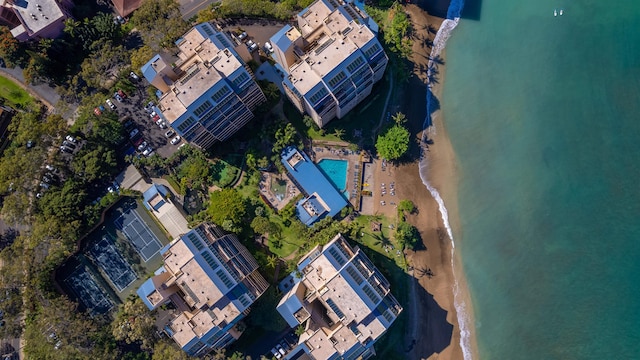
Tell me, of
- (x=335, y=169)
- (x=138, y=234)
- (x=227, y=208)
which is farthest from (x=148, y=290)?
(x=335, y=169)

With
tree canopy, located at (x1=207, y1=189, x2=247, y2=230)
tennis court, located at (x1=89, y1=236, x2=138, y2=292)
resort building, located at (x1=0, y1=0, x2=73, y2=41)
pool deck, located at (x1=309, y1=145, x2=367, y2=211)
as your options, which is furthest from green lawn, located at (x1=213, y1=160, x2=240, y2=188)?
resort building, located at (x1=0, y1=0, x2=73, y2=41)

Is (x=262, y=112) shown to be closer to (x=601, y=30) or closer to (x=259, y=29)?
(x=259, y=29)

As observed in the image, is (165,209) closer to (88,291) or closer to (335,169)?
(88,291)

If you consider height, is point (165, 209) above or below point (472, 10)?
above

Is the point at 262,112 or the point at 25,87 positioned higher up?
the point at 25,87

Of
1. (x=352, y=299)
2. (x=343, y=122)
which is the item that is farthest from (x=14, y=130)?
(x=352, y=299)

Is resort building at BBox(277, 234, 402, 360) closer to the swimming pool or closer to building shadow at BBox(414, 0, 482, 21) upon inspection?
the swimming pool

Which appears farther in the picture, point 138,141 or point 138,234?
point 138,141
